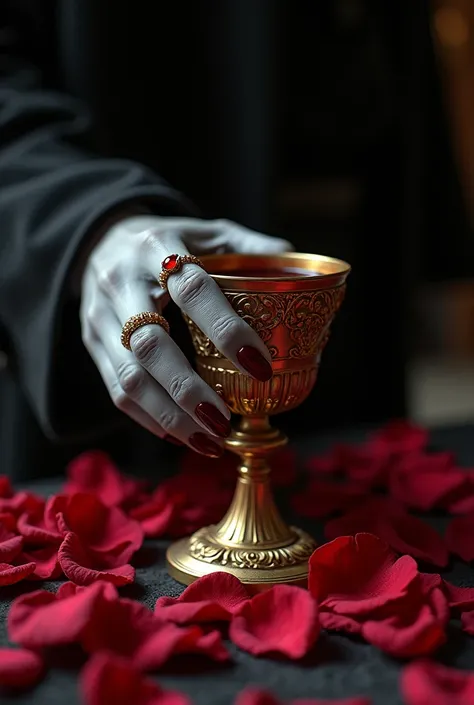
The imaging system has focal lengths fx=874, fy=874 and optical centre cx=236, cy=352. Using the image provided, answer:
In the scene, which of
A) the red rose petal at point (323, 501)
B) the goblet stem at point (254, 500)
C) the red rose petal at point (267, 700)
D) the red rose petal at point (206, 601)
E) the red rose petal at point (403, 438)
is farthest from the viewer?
the red rose petal at point (403, 438)

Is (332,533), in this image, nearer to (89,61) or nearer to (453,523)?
(453,523)

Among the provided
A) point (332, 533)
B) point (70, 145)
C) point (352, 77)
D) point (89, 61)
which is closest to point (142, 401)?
point (332, 533)

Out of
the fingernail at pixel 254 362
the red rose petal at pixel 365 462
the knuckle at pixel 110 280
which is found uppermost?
the knuckle at pixel 110 280

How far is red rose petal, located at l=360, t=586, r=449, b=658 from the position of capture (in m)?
0.49

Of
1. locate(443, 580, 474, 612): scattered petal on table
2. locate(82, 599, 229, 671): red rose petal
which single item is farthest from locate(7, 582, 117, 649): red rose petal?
locate(443, 580, 474, 612): scattered petal on table

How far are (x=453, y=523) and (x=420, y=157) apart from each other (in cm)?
94

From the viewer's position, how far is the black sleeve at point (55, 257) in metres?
0.78

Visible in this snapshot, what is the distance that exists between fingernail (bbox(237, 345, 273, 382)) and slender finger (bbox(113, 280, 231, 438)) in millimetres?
37

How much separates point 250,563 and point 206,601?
75 millimetres

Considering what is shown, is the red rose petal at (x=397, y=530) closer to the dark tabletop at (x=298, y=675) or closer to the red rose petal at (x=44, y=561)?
the dark tabletop at (x=298, y=675)

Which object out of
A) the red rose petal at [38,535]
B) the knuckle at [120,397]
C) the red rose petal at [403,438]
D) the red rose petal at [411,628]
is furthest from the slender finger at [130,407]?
the red rose petal at [403,438]

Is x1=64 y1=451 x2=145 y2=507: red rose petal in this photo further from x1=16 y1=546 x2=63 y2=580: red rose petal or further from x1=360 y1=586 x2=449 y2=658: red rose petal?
x1=360 y1=586 x2=449 y2=658: red rose petal

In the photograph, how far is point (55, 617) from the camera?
0.49 m

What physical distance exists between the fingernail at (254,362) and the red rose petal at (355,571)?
4.7 inches
